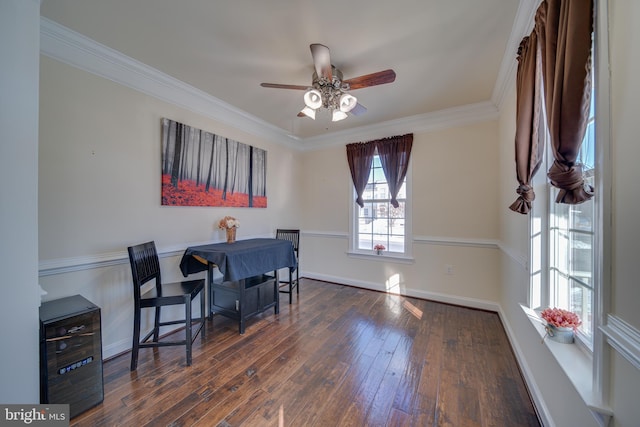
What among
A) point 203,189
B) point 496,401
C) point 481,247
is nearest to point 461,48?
point 481,247

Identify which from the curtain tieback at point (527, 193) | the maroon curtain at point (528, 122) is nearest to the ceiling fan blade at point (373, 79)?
the maroon curtain at point (528, 122)

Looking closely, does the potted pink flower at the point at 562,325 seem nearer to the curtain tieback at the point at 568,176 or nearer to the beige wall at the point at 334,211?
the beige wall at the point at 334,211

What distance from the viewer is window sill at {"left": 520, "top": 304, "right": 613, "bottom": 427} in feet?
2.72

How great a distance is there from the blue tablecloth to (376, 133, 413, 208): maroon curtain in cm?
188

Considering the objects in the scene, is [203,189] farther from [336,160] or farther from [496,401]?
[496,401]

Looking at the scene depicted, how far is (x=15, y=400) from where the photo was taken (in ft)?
3.87

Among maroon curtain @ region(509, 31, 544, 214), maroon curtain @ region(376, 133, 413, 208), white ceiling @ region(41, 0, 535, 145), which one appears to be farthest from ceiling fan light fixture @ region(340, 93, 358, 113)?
maroon curtain @ region(376, 133, 413, 208)

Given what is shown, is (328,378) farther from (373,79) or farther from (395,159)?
(395,159)

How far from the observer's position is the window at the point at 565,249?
1.14 m

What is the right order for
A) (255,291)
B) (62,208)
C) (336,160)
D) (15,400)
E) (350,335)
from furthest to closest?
(336,160) → (255,291) → (350,335) → (62,208) → (15,400)

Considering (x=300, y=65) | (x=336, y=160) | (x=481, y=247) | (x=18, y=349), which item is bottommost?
(x=18, y=349)

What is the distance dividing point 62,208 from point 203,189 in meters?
1.17

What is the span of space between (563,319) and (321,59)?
226cm

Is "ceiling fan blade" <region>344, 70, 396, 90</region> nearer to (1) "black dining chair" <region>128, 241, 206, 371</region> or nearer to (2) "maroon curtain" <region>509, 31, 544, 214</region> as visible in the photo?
(2) "maroon curtain" <region>509, 31, 544, 214</region>
